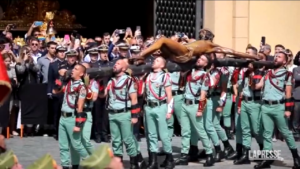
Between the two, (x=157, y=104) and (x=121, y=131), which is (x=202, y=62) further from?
(x=121, y=131)

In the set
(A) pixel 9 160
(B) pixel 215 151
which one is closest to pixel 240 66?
(B) pixel 215 151

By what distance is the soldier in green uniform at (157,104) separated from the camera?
13648 millimetres

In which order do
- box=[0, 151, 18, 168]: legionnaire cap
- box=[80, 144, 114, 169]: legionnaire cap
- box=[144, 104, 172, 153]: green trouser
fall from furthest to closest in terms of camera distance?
box=[144, 104, 172, 153]: green trouser → box=[0, 151, 18, 168]: legionnaire cap → box=[80, 144, 114, 169]: legionnaire cap

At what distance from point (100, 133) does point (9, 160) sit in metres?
9.87

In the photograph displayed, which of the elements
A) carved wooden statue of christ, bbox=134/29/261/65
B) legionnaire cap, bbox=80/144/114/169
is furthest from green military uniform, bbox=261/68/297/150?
legionnaire cap, bbox=80/144/114/169

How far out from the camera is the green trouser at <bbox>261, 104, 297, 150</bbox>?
14.0m

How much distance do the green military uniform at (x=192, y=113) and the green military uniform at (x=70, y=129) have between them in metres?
1.97

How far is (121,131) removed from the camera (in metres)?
13.4

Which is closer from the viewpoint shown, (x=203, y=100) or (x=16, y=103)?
(x=203, y=100)

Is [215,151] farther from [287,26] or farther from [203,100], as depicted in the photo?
[287,26]

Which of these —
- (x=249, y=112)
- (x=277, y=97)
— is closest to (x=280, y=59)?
(x=277, y=97)

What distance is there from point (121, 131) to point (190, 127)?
1512 millimetres

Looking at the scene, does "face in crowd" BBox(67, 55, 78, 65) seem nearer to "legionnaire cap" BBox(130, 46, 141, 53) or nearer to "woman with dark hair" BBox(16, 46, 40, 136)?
"legionnaire cap" BBox(130, 46, 141, 53)

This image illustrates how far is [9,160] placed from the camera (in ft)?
22.2
